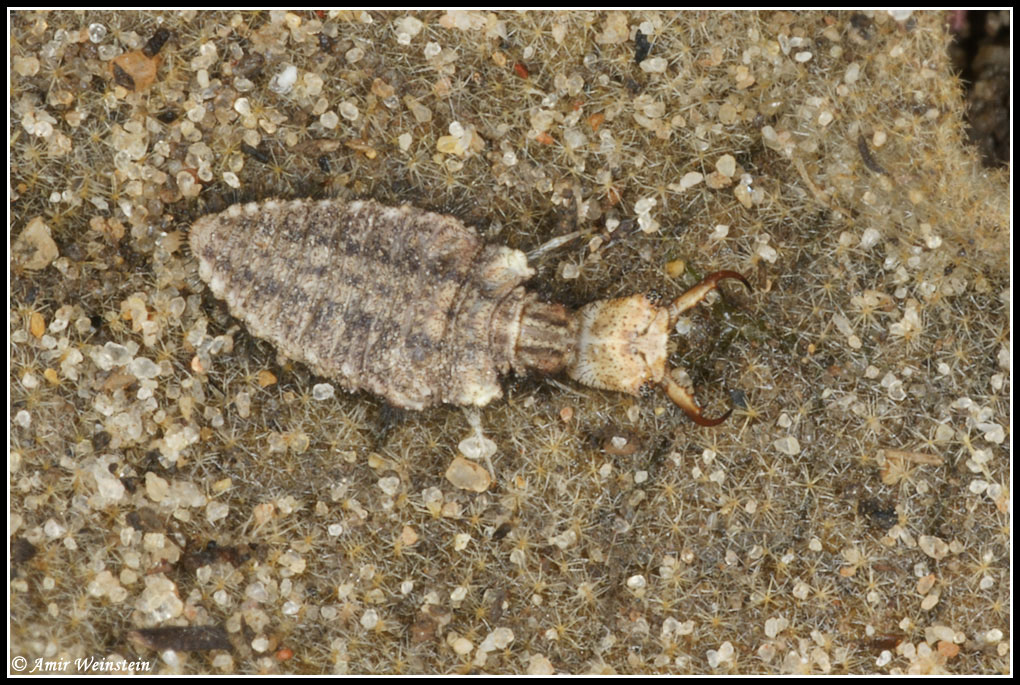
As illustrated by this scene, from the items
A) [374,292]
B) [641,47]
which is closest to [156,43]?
[374,292]

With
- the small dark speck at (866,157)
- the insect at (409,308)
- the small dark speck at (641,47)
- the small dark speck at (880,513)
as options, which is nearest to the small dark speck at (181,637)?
the insect at (409,308)

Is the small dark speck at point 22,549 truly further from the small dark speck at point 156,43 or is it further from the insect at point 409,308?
the small dark speck at point 156,43

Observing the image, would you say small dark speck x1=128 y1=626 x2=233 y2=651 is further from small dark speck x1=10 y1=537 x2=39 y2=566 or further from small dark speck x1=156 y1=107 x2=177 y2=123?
small dark speck x1=156 y1=107 x2=177 y2=123

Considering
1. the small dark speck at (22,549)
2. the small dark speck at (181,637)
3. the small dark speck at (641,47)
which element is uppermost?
the small dark speck at (641,47)

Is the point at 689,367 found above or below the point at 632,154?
below

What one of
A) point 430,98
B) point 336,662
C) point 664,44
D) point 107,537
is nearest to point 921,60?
point 664,44

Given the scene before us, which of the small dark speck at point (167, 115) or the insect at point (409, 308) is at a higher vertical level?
the small dark speck at point (167, 115)

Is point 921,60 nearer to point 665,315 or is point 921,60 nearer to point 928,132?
point 928,132

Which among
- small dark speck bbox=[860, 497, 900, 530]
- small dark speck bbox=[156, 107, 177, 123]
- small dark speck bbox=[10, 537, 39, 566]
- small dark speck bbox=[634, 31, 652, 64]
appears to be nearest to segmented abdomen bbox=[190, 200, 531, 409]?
small dark speck bbox=[156, 107, 177, 123]
